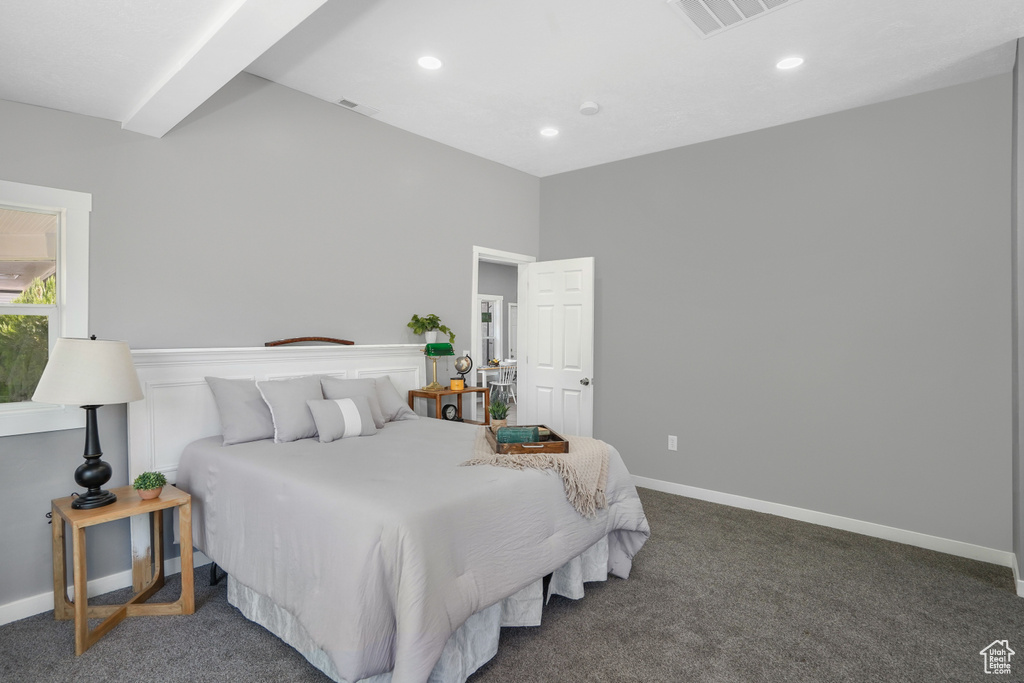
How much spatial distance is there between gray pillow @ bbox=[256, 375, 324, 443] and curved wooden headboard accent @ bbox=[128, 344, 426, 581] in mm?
259

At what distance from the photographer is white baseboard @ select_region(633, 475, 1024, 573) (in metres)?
3.27

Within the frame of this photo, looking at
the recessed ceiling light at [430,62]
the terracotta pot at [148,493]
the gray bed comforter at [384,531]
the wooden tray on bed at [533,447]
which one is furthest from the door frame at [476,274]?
the terracotta pot at [148,493]

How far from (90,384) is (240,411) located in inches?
27.5

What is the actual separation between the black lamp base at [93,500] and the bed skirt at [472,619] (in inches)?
24.9

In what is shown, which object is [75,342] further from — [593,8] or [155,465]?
[593,8]

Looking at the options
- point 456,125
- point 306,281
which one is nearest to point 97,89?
point 306,281

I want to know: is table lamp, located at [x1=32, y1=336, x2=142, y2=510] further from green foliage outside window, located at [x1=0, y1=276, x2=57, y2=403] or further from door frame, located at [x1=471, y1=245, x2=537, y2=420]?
door frame, located at [x1=471, y1=245, x2=537, y2=420]

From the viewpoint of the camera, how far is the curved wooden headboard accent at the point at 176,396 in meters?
2.82

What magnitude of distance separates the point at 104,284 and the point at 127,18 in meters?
1.34

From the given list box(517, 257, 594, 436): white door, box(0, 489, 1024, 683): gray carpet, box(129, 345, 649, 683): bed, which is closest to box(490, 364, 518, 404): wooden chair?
box(517, 257, 594, 436): white door

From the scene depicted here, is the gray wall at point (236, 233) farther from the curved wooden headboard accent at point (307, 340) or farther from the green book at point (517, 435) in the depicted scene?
the green book at point (517, 435)

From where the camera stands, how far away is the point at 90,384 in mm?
2330

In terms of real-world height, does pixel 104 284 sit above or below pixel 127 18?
below

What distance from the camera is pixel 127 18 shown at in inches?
78.9
